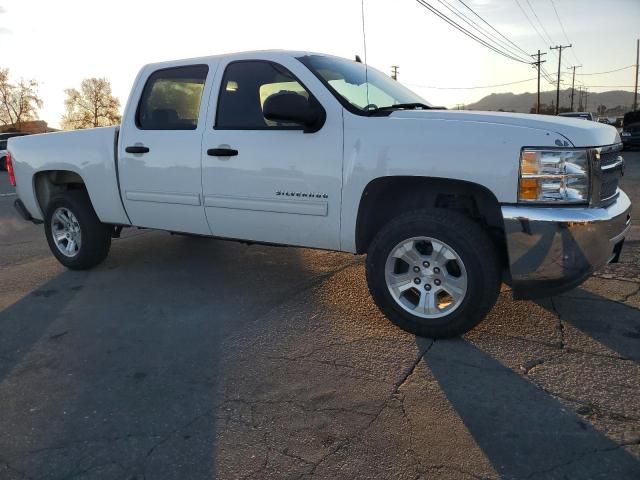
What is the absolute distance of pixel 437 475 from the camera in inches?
90.9

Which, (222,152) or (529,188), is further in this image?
(222,152)

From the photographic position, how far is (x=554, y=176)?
10.5 feet

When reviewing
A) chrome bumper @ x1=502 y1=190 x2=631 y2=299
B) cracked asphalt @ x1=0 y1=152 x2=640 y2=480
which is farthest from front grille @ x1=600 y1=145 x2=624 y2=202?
cracked asphalt @ x1=0 y1=152 x2=640 y2=480

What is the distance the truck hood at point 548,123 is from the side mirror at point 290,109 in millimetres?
576

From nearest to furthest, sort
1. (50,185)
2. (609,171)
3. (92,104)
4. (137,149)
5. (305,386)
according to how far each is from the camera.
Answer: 1. (305,386)
2. (609,171)
3. (137,149)
4. (50,185)
5. (92,104)

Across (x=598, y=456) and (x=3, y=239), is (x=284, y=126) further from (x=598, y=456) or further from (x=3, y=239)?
(x=3, y=239)

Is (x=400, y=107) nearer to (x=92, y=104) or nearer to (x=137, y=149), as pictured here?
(x=137, y=149)

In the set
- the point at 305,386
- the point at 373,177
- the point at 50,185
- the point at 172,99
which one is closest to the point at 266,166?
the point at 373,177

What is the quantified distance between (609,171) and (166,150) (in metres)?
A: 3.44

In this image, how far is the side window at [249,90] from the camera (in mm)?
4227

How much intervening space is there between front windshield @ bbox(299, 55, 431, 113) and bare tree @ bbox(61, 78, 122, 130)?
7077 cm

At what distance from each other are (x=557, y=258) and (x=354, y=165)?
1446 millimetres

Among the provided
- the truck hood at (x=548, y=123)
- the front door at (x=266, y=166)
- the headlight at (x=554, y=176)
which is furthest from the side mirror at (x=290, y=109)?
the headlight at (x=554, y=176)

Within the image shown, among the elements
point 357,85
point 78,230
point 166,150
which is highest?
point 357,85
